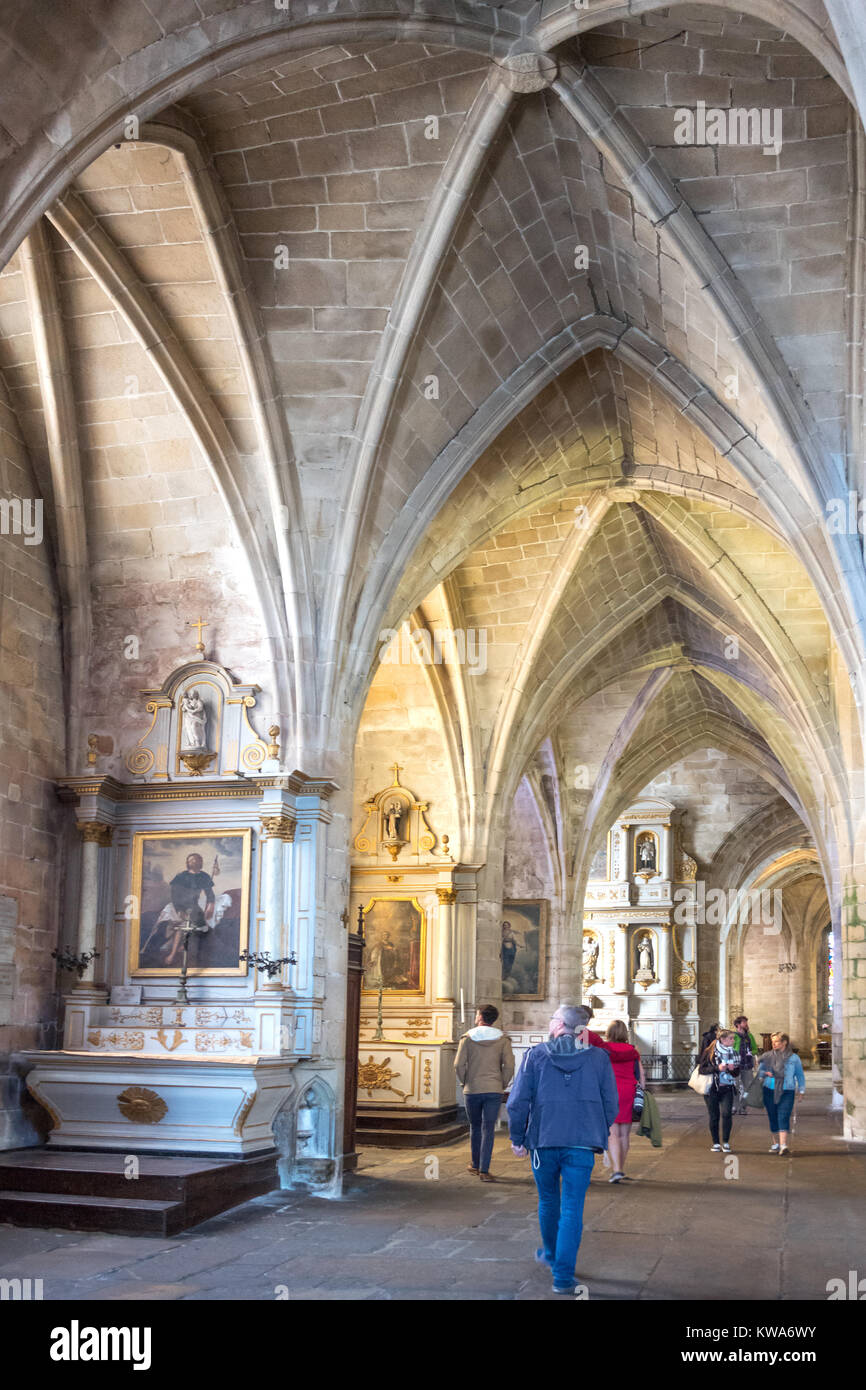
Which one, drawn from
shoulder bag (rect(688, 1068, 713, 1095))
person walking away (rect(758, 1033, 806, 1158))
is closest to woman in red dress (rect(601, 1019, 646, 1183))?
shoulder bag (rect(688, 1068, 713, 1095))

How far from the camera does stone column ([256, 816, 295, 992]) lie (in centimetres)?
994

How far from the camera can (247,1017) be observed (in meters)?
9.79

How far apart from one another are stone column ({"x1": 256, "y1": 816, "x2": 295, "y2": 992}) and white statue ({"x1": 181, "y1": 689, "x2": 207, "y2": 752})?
849mm

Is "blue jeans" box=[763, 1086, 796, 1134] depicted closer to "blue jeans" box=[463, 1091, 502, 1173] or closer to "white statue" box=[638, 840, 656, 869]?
"blue jeans" box=[463, 1091, 502, 1173]

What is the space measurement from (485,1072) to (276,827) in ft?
8.01

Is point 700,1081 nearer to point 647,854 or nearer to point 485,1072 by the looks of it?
point 485,1072

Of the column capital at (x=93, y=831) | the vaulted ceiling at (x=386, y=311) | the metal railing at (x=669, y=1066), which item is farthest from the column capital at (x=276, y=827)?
the metal railing at (x=669, y=1066)

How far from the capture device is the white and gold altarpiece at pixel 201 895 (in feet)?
31.8

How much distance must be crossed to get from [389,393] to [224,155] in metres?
2.10

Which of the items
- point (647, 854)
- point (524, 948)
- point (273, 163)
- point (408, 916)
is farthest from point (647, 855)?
point (273, 163)

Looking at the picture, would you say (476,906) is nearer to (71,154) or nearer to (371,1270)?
(371,1270)

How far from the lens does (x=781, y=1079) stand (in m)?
12.0

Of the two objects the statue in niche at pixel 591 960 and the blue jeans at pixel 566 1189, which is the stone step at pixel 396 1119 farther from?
the statue in niche at pixel 591 960

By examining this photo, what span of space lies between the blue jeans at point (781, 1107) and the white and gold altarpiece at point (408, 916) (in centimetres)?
416
